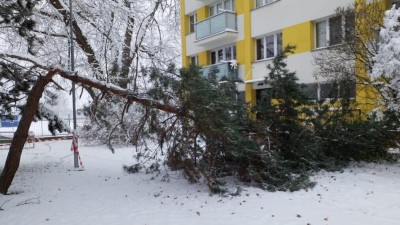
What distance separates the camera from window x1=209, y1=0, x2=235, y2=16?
832 inches

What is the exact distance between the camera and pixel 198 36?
22.2 meters

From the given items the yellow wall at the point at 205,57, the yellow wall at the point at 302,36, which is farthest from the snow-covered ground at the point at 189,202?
the yellow wall at the point at 205,57

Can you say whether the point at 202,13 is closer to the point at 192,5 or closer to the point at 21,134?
the point at 192,5

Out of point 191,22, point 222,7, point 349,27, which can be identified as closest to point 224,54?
point 222,7

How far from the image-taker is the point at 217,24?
67.8ft

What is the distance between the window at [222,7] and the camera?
21.1 metres

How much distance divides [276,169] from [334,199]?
4.67 feet

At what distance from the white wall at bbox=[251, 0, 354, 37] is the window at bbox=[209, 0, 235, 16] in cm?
224

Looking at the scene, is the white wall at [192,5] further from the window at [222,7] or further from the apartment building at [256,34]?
the window at [222,7]

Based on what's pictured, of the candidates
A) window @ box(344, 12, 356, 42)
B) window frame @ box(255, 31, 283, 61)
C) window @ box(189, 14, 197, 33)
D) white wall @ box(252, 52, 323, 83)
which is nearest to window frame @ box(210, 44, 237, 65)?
window frame @ box(255, 31, 283, 61)

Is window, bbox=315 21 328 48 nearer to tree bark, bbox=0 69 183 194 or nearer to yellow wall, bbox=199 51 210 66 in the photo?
yellow wall, bbox=199 51 210 66

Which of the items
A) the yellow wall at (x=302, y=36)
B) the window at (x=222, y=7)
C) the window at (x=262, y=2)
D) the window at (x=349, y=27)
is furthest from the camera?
the window at (x=222, y=7)

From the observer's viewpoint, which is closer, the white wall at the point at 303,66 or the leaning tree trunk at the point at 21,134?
the leaning tree trunk at the point at 21,134

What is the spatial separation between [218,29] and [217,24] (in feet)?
0.94
